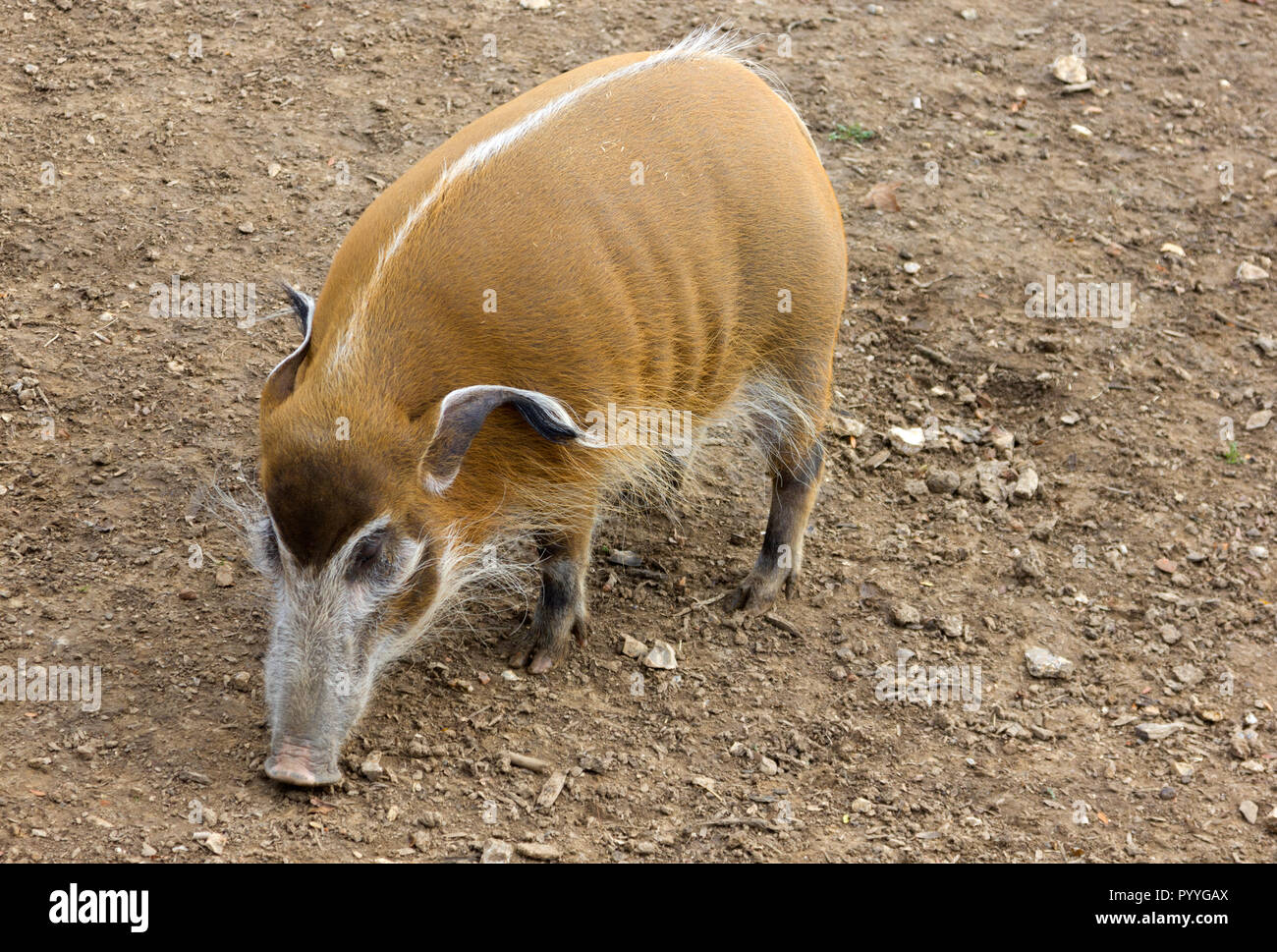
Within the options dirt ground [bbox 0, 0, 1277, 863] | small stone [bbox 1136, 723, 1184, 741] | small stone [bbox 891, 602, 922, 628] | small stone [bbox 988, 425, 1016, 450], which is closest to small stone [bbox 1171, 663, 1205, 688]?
dirt ground [bbox 0, 0, 1277, 863]

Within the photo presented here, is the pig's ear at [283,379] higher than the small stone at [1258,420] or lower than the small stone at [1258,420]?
higher

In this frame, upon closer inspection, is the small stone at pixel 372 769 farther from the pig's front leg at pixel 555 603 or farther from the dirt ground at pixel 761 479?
the pig's front leg at pixel 555 603

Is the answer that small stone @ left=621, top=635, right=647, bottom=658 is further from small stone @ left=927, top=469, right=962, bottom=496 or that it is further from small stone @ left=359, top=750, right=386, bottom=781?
small stone @ left=927, top=469, right=962, bottom=496

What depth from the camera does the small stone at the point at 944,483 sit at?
6.05 metres

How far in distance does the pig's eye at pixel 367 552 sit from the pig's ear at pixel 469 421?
9.1 inches

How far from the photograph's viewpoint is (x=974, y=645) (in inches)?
206

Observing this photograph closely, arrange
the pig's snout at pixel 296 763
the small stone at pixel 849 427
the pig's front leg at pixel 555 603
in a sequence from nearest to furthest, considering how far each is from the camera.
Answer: the pig's snout at pixel 296 763
the pig's front leg at pixel 555 603
the small stone at pixel 849 427

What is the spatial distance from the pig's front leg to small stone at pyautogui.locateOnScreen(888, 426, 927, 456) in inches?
81.3

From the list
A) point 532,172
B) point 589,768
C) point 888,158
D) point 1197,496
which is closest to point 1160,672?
point 1197,496

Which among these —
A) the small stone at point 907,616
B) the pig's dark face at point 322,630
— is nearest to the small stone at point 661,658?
the small stone at point 907,616

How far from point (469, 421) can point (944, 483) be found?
2.91m

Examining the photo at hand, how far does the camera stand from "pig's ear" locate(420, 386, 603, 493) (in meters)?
3.96

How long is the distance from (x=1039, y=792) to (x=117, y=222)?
5312mm

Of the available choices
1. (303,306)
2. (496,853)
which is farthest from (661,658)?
(303,306)
